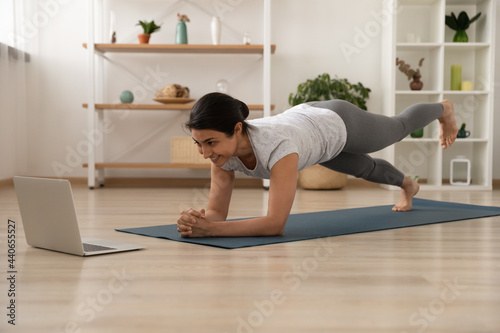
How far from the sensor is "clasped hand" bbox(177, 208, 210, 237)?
1.85 m

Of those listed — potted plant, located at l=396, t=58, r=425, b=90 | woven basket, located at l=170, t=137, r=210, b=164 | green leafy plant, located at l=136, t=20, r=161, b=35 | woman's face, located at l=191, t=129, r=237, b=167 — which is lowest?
woven basket, located at l=170, t=137, r=210, b=164

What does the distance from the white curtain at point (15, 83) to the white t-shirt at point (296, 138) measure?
2401 mm

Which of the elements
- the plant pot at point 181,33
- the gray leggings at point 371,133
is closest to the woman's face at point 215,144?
the gray leggings at point 371,133

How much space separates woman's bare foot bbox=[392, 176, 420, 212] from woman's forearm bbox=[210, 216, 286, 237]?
0.89 m

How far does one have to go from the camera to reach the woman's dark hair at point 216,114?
1716 millimetres

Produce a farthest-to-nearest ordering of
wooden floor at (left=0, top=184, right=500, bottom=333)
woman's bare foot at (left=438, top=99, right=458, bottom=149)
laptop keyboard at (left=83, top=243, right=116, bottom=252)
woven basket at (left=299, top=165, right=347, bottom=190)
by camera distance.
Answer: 1. woven basket at (left=299, top=165, right=347, bottom=190)
2. woman's bare foot at (left=438, top=99, right=458, bottom=149)
3. laptop keyboard at (left=83, top=243, right=116, bottom=252)
4. wooden floor at (left=0, top=184, right=500, bottom=333)

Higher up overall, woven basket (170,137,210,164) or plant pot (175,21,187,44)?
plant pot (175,21,187,44)

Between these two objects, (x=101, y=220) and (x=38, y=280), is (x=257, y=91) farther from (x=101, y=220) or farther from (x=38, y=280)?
(x=38, y=280)

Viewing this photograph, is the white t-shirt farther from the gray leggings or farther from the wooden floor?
the wooden floor

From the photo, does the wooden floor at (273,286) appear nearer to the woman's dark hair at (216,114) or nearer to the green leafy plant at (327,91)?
the woman's dark hair at (216,114)

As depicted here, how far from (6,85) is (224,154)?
103 inches

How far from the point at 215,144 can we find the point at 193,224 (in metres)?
0.26

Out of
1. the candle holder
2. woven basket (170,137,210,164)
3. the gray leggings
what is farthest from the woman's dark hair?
the candle holder

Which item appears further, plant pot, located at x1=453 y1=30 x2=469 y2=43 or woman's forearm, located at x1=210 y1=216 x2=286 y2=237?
plant pot, located at x1=453 y1=30 x2=469 y2=43
